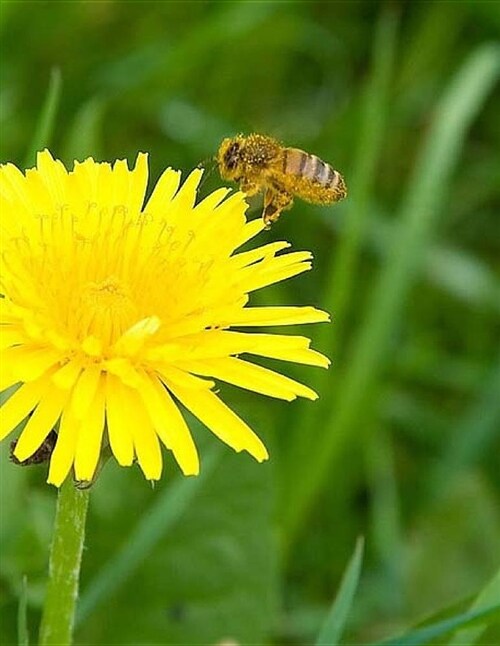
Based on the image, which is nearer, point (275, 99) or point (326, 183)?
point (326, 183)

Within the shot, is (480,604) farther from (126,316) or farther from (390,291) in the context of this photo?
(390,291)

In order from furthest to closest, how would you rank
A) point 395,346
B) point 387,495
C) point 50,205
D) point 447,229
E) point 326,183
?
point 447,229, point 395,346, point 387,495, point 326,183, point 50,205

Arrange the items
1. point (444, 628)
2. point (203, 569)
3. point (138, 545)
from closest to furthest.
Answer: point (444, 628)
point (138, 545)
point (203, 569)

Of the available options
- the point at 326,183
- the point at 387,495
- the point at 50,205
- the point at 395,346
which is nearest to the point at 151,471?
the point at 50,205

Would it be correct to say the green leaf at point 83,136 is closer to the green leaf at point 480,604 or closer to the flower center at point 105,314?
the flower center at point 105,314

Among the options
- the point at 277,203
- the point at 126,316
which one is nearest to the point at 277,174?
the point at 277,203

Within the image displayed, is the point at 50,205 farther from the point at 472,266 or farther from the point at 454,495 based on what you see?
the point at 472,266

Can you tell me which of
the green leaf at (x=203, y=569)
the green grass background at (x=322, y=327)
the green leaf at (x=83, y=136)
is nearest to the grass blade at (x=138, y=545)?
the green grass background at (x=322, y=327)
